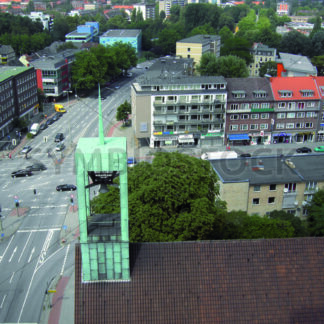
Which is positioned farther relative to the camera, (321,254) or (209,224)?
(209,224)

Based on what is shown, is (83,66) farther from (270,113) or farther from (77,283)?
(77,283)

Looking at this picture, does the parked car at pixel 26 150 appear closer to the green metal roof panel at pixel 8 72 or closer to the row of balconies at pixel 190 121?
the green metal roof panel at pixel 8 72

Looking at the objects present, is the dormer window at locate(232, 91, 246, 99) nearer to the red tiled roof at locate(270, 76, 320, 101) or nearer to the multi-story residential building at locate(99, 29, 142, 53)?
the red tiled roof at locate(270, 76, 320, 101)

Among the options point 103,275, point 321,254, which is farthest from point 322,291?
point 103,275

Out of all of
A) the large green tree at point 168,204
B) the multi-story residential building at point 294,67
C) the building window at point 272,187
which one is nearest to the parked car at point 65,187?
the large green tree at point 168,204

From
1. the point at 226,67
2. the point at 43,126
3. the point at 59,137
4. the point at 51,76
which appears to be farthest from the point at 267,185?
the point at 51,76

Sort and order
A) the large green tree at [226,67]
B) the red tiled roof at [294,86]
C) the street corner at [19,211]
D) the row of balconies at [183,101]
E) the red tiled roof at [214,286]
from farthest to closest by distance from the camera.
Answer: the large green tree at [226,67] → the red tiled roof at [294,86] → the row of balconies at [183,101] → the street corner at [19,211] → the red tiled roof at [214,286]
